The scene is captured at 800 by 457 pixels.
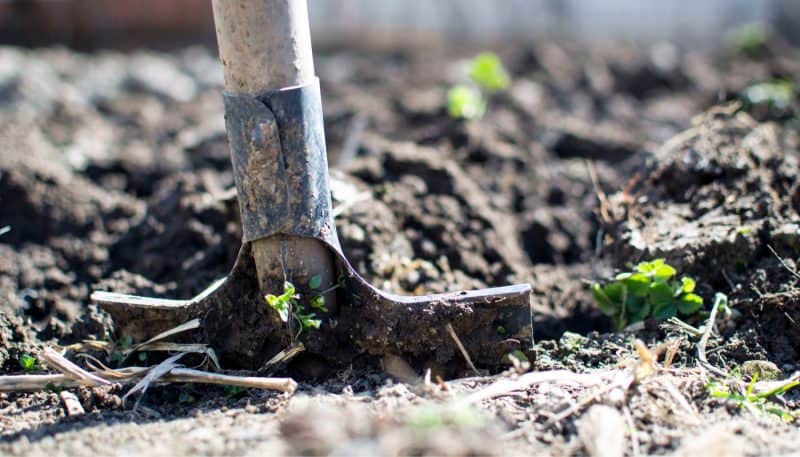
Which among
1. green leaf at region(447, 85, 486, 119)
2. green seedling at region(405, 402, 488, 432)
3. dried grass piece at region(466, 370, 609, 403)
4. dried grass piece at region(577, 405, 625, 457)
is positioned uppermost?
green leaf at region(447, 85, 486, 119)

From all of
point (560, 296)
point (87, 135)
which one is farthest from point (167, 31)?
point (560, 296)

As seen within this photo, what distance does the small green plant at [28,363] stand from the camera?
2.23 m

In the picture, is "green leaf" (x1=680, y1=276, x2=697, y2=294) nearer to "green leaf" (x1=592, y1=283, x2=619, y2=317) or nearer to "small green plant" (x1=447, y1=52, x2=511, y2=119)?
"green leaf" (x1=592, y1=283, x2=619, y2=317)

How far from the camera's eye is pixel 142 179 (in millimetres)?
3973

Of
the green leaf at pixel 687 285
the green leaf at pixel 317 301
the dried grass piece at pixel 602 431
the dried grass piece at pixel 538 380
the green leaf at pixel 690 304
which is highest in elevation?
the green leaf at pixel 317 301

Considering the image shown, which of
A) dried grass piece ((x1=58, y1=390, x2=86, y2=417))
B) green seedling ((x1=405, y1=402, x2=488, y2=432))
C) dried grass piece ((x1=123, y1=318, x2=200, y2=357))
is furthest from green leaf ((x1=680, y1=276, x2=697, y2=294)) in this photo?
dried grass piece ((x1=58, y1=390, x2=86, y2=417))

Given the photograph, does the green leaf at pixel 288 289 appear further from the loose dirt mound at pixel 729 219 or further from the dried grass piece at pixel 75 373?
the loose dirt mound at pixel 729 219

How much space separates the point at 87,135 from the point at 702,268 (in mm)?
→ 3534

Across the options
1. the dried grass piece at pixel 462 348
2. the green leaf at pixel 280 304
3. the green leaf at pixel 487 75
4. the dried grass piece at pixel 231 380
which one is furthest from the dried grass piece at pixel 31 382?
the green leaf at pixel 487 75

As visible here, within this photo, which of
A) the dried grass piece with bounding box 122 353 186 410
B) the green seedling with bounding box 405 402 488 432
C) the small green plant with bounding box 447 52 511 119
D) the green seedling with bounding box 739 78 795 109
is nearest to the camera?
the green seedling with bounding box 405 402 488 432

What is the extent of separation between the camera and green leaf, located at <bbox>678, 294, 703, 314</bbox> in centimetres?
237

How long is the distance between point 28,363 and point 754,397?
196 centimetres

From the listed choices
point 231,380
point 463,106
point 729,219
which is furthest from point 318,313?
point 463,106

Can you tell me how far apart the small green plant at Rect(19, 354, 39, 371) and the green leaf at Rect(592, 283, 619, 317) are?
5.52 feet
